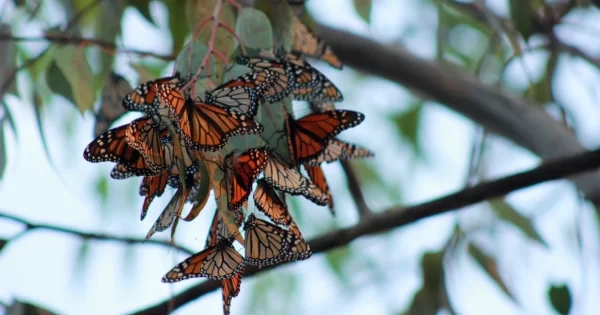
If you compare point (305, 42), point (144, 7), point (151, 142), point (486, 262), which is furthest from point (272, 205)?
point (486, 262)

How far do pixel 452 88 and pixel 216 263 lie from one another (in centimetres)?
101

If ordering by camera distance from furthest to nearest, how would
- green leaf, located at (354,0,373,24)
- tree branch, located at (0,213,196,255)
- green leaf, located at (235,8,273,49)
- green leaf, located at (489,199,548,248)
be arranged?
green leaf, located at (489,199,548,248) < green leaf, located at (354,0,373,24) < tree branch, located at (0,213,196,255) < green leaf, located at (235,8,273,49)

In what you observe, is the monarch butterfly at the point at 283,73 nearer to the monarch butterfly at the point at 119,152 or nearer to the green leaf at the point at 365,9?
the monarch butterfly at the point at 119,152

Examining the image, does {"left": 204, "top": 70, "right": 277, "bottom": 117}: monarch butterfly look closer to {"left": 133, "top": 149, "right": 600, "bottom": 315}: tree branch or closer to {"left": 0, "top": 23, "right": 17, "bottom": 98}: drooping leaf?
{"left": 133, "top": 149, "right": 600, "bottom": 315}: tree branch

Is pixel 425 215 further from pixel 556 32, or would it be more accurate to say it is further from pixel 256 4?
pixel 556 32

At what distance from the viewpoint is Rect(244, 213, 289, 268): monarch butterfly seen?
2.59 ft

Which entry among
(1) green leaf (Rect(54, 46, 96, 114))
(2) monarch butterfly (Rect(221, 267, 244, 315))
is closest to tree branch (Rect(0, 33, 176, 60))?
(1) green leaf (Rect(54, 46, 96, 114))

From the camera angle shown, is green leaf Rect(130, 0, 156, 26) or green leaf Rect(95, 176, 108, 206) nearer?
green leaf Rect(130, 0, 156, 26)

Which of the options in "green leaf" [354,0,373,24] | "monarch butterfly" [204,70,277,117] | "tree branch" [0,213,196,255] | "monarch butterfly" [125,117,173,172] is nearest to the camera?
"monarch butterfly" [125,117,173,172]

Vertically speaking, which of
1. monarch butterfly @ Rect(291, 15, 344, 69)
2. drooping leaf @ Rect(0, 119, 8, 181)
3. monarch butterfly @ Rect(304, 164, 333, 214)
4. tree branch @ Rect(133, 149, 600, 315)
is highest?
drooping leaf @ Rect(0, 119, 8, 181)

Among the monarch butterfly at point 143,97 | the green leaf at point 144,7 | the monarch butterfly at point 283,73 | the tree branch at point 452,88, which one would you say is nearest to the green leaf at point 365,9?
the tree branch at point 452,88

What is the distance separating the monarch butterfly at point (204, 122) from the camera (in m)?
0.69

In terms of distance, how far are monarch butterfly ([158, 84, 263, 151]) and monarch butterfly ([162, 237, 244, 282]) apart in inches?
3.7

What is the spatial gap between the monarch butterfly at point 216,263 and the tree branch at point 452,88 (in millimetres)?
864
